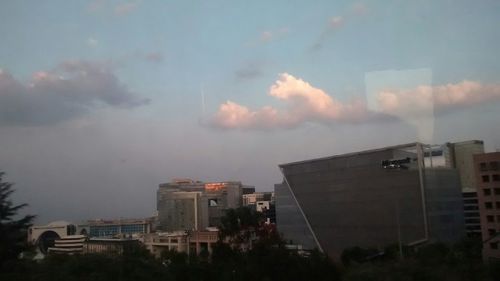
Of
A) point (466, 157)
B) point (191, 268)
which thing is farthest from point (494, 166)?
point (466, 157)

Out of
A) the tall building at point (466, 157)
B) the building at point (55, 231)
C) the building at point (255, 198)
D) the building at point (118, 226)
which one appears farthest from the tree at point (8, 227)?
the building at point (255, 198)

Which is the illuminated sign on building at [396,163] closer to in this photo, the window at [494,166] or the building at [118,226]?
the window at [494,166]

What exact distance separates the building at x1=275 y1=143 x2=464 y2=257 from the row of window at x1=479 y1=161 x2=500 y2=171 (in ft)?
23.1

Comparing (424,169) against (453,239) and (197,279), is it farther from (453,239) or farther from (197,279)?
(197,279)

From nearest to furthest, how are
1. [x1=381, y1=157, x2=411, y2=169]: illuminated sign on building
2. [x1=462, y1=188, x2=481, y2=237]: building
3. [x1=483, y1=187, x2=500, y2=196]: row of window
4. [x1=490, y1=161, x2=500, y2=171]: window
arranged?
[x1=483, y1=187, x2=500, y2=196]: row of window, [x1=490, y1=161, x2=500, y2=171]: window, [x1=381, y1=157, x2=411, y2=169]: illuminated sign on building, [x1=462, y1=188, x2=481, y2=237]: building

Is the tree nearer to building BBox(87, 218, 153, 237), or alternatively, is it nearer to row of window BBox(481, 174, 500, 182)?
row of window BBox(481, 174, 500, 182)

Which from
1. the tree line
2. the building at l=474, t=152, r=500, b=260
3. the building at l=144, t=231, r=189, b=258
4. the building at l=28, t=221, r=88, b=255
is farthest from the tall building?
the building at l=28, t=221, r=88, b=255

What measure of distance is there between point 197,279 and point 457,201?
2724 cm

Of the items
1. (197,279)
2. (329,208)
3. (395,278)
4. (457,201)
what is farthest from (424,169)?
(395,278)

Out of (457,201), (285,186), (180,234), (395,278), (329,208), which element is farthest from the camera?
(180,234)

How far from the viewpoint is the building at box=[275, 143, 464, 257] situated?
3550 centimetres

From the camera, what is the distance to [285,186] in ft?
160

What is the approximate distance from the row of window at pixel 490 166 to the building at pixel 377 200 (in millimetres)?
7040

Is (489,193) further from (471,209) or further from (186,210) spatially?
(186,210)
